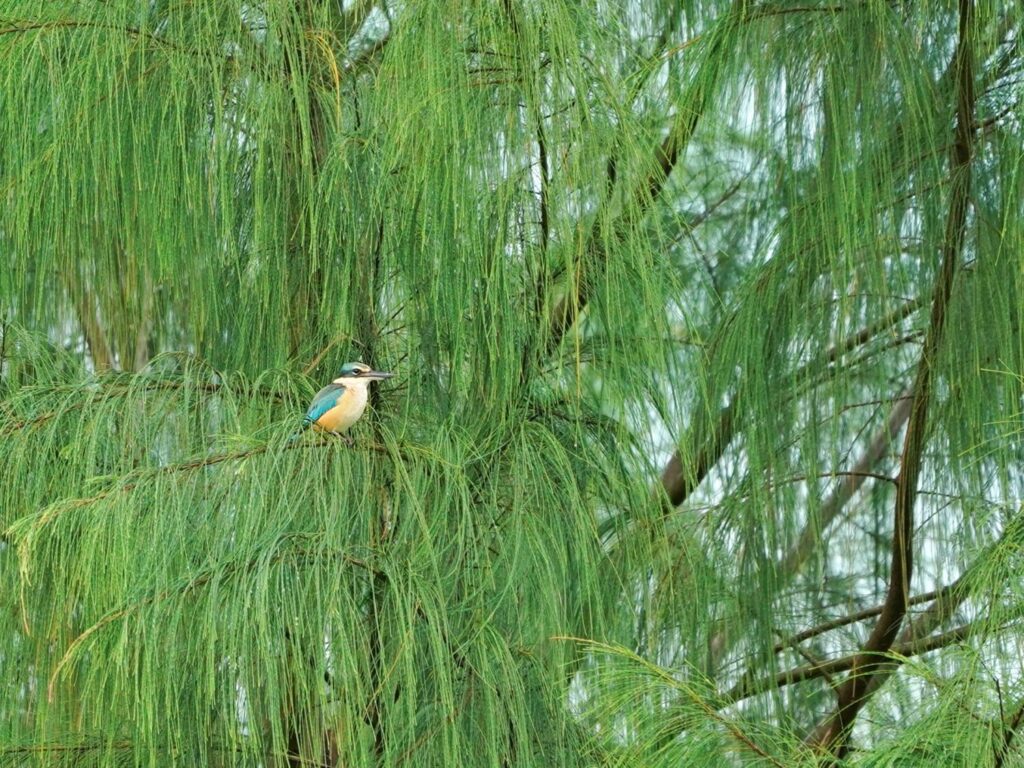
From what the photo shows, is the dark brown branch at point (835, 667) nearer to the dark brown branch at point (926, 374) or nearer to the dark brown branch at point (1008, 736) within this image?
the dark brown branch at point (926, 374)

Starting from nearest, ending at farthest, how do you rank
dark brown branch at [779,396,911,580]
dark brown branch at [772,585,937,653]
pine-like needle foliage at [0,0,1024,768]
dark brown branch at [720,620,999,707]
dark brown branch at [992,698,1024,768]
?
dark brown branch at [992,698,1024,768], pine-like needle foliage at [0,0,1024,768], dark brown branch at [720,620,999,707], dark brown branch at [772,585,937,653], dark brown branch at [779,396,911,580]

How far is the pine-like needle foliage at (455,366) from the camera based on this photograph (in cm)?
163

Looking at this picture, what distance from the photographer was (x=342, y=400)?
1846mm

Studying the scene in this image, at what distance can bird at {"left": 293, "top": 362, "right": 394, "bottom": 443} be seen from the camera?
1.79 metres

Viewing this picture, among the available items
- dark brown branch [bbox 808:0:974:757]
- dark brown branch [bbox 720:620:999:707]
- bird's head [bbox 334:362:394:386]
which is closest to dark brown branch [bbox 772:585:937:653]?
dark brown branch [bbox 720:620:999:707]

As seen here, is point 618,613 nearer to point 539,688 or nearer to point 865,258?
point 539,688

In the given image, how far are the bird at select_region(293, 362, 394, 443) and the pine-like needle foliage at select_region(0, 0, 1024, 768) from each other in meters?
0.03

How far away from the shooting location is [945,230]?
206 centimetres

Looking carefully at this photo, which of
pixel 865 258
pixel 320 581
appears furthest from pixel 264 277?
pixel 865 258

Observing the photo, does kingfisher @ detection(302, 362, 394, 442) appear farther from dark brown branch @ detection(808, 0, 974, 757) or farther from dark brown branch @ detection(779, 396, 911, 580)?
dark brown branch @ detection(779, 396, 911, 580)

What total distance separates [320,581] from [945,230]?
983 millimetres

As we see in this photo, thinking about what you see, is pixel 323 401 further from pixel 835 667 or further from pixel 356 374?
pixel 835 667

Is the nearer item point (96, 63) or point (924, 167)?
point (96, 63)

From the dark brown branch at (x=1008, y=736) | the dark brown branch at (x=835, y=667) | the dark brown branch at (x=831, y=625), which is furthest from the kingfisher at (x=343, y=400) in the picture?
the dark brown branch at (x=831, y=625)
